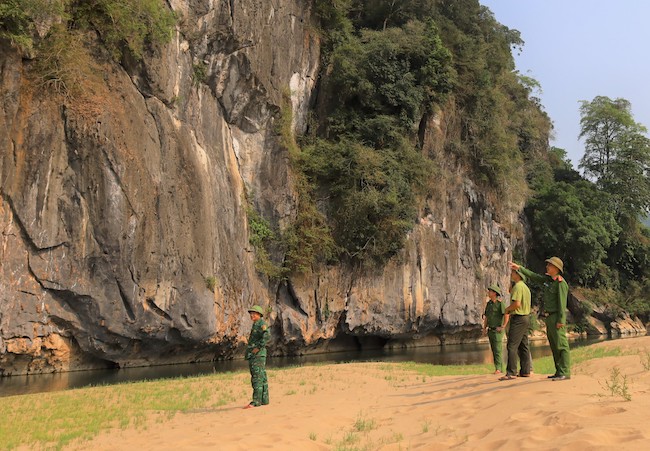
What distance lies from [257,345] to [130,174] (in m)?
12.2

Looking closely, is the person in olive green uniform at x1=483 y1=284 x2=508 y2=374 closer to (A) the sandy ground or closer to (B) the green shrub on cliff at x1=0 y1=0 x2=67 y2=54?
(A) the sandy ground

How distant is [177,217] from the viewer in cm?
2100

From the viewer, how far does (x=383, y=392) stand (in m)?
10.6

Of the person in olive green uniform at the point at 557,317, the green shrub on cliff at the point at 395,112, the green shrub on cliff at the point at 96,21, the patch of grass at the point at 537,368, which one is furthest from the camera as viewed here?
the green shrub on cliff at the point at 395,112

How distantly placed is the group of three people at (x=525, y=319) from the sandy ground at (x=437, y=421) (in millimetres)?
450

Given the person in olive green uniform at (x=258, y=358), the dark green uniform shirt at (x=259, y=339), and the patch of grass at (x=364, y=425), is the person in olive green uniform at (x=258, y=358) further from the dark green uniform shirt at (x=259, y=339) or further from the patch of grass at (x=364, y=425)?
the patch of grass at (x=364, y=425)

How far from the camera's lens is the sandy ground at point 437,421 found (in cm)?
512

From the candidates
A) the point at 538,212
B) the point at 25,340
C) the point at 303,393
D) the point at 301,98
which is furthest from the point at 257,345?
the point at 538,212

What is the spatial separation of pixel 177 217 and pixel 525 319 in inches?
587

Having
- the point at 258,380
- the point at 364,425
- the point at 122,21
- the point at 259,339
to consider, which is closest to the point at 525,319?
the point at 364,425

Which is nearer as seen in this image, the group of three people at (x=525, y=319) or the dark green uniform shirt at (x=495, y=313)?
the group of three people at (x=525, y=319)

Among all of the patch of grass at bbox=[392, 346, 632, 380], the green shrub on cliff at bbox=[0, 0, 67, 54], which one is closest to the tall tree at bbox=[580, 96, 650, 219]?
the patch of grass at bbox=[392, 346, 632, 380]

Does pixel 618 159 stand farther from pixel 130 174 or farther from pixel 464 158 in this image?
pixel 130 174

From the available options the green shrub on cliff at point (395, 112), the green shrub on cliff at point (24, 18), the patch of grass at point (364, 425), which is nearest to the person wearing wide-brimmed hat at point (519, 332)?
the patch of grass at point (364, 425)
